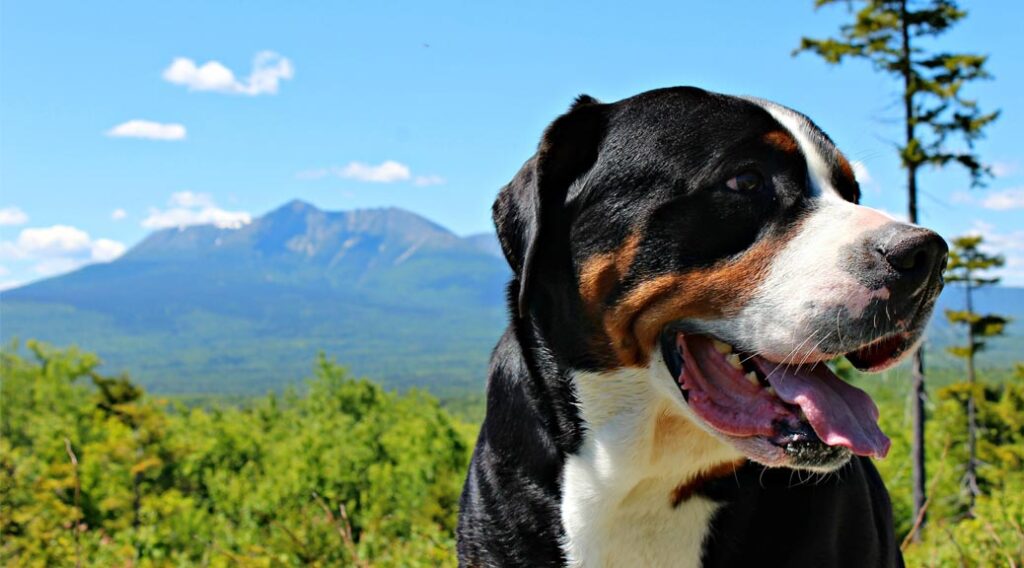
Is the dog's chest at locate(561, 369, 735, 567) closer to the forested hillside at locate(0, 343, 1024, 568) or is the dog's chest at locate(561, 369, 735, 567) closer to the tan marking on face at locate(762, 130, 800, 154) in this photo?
the tan marking on face at locate(762, 130, 800, 154)

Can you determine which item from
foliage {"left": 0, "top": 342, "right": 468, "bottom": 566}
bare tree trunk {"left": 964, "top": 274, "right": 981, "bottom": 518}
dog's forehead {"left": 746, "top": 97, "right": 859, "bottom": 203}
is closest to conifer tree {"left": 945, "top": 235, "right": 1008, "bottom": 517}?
bare tree trunk {"left": 964, "top": 274, "right": 981, "bottom": 518}

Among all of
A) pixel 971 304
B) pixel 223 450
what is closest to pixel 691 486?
pixel 971 304

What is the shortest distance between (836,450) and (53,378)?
61.6m

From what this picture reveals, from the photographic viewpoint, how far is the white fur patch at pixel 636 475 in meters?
3.18

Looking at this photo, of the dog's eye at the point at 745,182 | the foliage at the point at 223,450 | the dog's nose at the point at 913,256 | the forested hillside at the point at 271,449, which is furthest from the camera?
the forested hillside at the point at 271,449

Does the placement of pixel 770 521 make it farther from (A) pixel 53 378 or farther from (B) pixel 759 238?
(A) pixel 53 378

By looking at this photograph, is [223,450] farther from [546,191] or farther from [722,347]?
[722,347]

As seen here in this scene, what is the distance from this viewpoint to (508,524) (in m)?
3.37

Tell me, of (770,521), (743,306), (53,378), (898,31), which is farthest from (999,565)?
(53,378)

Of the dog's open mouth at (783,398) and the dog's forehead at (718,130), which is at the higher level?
the dog's forehead at (718,130)

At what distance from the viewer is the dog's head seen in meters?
2.85

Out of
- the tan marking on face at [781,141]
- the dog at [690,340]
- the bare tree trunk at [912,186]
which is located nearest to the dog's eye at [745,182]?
the dog at [690,340]

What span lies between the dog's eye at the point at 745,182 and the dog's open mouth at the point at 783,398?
0.45 meters

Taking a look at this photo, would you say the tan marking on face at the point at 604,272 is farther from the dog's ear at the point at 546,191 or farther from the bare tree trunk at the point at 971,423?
the bare tree trunk at the point at 971,423
